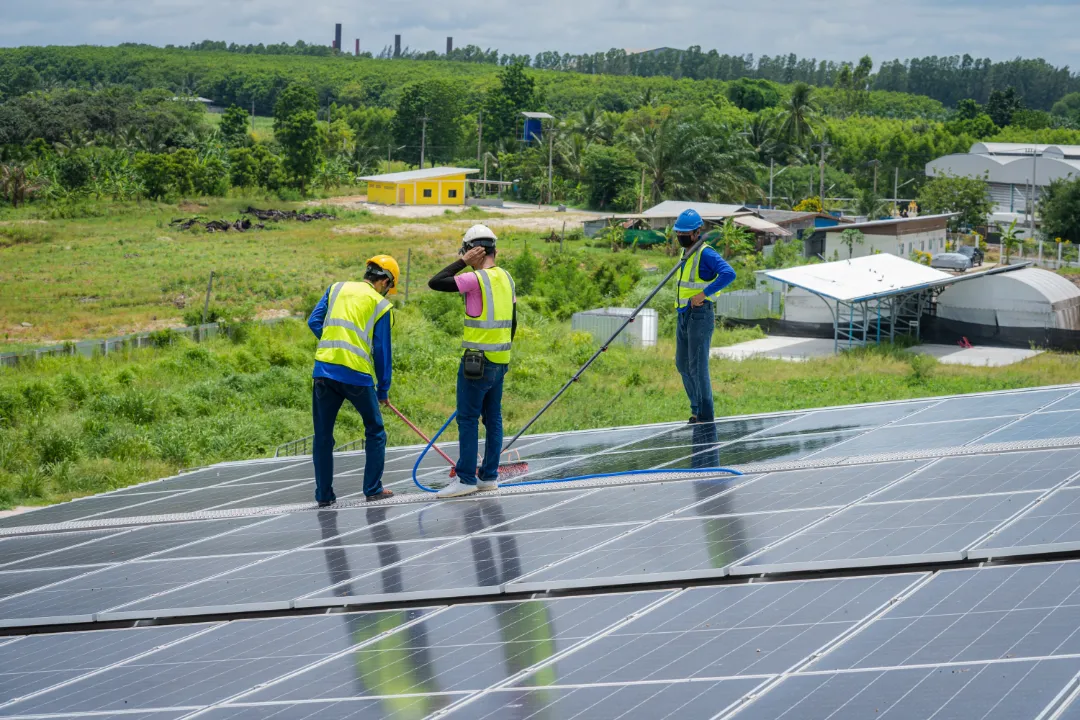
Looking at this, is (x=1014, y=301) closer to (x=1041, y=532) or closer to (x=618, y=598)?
(x=1041, y=532)

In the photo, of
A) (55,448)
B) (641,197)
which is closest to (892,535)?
(55,448)

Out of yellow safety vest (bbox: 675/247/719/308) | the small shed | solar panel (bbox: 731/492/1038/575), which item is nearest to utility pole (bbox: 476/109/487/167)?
the small shed

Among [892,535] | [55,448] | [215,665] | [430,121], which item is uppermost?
[430,121]

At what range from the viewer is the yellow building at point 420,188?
8706cm

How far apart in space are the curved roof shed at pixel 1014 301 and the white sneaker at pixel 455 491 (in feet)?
99.5

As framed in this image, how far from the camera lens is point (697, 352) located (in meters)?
10.7

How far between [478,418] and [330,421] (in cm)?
119

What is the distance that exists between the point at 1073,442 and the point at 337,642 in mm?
5181

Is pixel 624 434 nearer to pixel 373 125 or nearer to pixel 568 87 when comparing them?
pixel 373 125

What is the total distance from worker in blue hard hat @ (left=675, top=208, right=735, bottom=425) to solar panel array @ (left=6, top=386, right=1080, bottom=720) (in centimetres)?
190

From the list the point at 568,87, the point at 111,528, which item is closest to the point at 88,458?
the point at 111,528

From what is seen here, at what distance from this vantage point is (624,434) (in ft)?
37.9

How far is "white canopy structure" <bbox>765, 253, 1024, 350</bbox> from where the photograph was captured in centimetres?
3291

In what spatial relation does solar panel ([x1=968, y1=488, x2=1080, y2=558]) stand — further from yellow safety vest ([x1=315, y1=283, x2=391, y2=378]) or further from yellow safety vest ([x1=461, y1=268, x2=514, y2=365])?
Result: yellow safety vest ([x1=315, y1=283, x2=391, y2=378])
